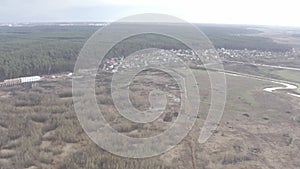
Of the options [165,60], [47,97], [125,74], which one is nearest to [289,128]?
[47,97]

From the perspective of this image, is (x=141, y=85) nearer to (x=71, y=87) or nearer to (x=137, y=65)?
(x=71, y=87)

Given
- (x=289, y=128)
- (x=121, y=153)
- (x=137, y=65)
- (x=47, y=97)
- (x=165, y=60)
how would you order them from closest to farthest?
(x=121, y=153) < (x=289, y=128) < (x=47, y=97) < (x=137, y=65) < (x=165, y=60)

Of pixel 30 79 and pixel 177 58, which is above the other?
pixel 177 58

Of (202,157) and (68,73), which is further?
(68,73)

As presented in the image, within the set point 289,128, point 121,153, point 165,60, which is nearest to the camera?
point 121,153

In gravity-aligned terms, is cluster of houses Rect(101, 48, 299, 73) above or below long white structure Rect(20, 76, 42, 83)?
above

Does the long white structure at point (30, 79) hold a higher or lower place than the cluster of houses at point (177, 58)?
lower

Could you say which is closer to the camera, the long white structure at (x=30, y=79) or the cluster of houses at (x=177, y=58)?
the long white structure at (x=30, y=79)

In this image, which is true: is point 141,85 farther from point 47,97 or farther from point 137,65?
point 137,65

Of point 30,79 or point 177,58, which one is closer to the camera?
point 30,79

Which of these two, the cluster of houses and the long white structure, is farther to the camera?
the cluster of houses

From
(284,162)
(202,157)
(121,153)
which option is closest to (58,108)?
(121,153)
